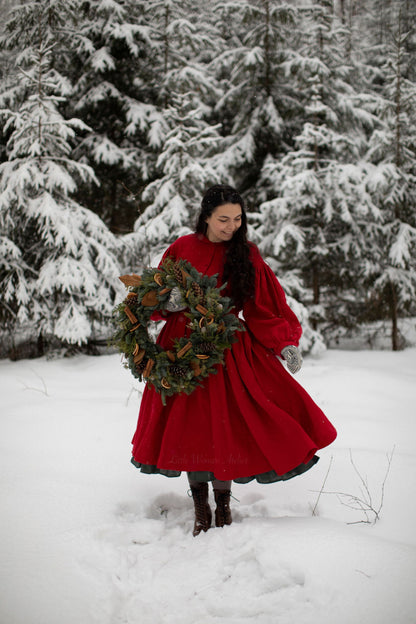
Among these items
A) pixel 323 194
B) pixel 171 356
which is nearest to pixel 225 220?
pixel 171 356

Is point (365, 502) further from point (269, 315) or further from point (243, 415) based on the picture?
point (269, 315)

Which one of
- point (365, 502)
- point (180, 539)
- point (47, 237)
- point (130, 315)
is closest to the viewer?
point (130, 315)

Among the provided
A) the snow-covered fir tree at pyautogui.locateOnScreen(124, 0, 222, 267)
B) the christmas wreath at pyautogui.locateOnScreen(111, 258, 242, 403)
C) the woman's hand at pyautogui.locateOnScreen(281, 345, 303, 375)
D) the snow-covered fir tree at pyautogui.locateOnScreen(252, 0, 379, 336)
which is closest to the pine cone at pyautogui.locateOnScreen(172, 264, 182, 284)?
the christmas wreath at pyautogui.locateOnScreen(111, 258, 242, 403)

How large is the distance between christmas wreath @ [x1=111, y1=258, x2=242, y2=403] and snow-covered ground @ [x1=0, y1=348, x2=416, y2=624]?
91 cm

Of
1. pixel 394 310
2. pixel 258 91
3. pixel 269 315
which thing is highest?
pixel 258 91

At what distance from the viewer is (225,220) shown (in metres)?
2.34

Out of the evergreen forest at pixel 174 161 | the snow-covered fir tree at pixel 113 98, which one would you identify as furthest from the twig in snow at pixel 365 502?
the snow-covered fir tree at pixel 113 98

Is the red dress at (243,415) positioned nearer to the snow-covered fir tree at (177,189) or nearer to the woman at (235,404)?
the woman at (235,404)

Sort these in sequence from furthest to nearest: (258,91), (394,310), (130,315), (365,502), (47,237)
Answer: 1. (258,91)
2. (394,310)
3. (47,237)
4. (365,502)
5. (130,315)

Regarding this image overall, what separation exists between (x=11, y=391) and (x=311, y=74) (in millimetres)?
8231

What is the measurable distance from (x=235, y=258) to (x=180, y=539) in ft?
5.59

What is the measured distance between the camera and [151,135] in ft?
26.8

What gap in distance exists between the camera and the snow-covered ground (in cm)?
175

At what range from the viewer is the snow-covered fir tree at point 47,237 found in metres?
6.20
